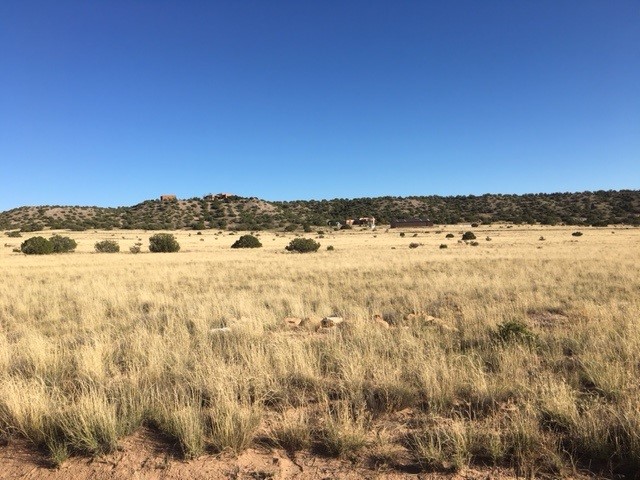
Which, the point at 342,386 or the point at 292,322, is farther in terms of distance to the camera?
the point at 292,322

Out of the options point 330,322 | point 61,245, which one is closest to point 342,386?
point 330,322

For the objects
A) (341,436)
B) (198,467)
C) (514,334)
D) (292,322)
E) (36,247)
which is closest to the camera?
(198,467)

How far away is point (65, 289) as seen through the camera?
14219 mm

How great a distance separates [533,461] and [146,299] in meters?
11.3

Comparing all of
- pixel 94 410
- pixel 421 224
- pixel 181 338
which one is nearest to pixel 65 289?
pixel 181 338

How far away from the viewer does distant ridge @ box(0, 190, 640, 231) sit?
306 ft

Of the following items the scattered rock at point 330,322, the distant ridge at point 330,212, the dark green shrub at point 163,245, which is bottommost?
the scattered rock at point 330,322

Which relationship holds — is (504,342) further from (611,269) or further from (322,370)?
(611,269)

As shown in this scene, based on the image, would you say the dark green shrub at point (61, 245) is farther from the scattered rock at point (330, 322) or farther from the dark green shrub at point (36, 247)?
the scattered rock at point (330, 322)

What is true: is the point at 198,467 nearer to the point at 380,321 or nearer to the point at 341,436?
the point at 341,436

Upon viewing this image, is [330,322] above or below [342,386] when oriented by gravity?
below

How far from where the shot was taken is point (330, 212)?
12250 centimetres

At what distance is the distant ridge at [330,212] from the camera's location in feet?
306

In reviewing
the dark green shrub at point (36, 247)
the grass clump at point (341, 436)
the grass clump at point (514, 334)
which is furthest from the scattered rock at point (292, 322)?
the dark green shrub at point (36, 247)
